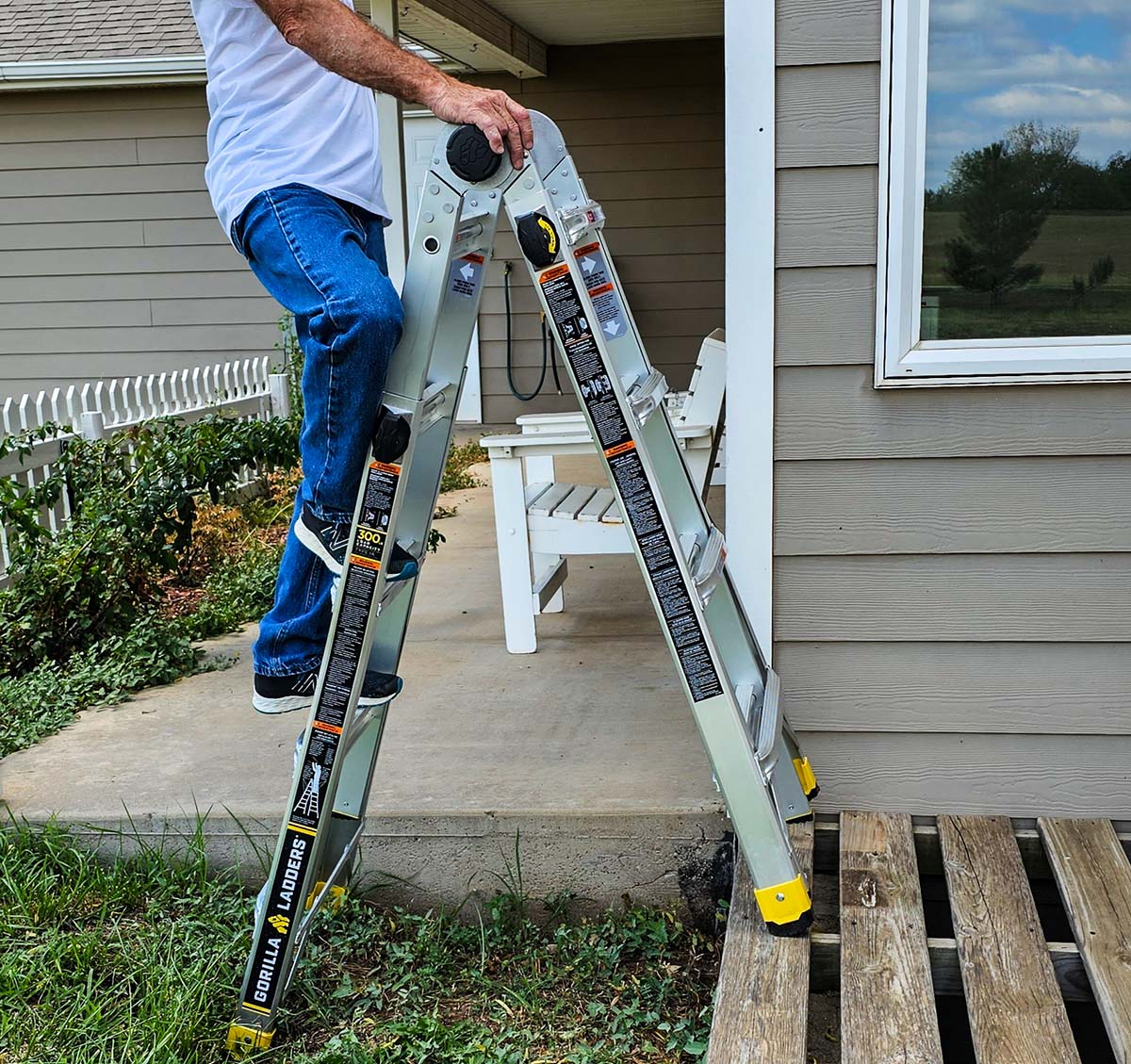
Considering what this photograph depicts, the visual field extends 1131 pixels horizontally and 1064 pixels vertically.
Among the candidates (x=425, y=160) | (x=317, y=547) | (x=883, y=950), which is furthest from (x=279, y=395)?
(x=883, y=950)

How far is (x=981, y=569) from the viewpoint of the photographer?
221cm

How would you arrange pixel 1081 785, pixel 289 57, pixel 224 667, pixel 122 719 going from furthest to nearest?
pixel 224 667 → pixel 122 719 → pixel 1081 785 → pixel 289 57

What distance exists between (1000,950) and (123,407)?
183 inches

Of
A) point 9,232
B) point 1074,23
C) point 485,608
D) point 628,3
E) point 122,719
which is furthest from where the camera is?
point 9,232

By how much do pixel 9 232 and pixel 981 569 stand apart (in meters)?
7.49

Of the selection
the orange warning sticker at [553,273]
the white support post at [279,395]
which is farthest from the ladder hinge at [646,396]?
the white support post at [279,395]

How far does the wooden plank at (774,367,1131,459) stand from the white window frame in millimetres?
27

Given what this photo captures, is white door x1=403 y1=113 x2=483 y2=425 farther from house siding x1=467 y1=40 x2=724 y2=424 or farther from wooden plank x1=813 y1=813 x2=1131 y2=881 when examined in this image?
wooden plank x1=813 y1=813 x2=1131 y2=881

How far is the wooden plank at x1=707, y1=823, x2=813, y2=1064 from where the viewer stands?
163 centimetres

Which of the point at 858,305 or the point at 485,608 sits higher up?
the point at 858,305

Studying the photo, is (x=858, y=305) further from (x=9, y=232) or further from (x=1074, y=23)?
(x=9, y=232)

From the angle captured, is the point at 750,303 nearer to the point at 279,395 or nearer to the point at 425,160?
the point at 279,395

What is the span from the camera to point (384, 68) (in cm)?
164

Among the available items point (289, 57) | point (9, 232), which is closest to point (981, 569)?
point (289, 57)
